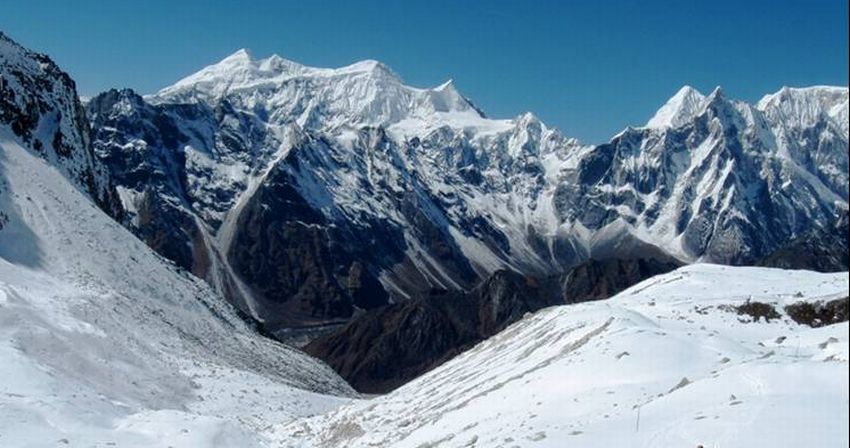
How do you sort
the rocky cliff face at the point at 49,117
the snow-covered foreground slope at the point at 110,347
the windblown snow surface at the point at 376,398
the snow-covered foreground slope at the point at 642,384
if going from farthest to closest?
the rocky cliff face at the point at 49,117 → the snow-covered foreground slope at the point at 110,347 → the windblown snow surface at the point at 376,398 → the snow-covered foreground slope at the point at 642,384

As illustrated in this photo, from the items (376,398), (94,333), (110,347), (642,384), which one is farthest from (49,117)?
(642,384)

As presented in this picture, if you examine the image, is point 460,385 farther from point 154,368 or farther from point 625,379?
point 154,368

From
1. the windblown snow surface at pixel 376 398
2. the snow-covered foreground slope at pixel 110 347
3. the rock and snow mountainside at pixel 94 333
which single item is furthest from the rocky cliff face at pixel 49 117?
the windblown snow surface at pixel 376 398

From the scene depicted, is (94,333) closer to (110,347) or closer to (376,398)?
(110,347)

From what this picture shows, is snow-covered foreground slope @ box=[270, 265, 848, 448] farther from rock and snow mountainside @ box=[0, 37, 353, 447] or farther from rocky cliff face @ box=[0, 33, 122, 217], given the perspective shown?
rocky cliff face @ box=[0, 33, 122, 217]

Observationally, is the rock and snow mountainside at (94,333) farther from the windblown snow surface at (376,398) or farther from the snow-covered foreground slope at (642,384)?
the snow-covered foreground slope at (642,384)

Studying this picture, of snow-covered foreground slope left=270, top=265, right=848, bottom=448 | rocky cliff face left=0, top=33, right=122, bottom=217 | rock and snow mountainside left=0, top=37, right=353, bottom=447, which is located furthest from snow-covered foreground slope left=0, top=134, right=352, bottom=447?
snow-covered foreground slope left=270, top=265, right=848, bottom=448
